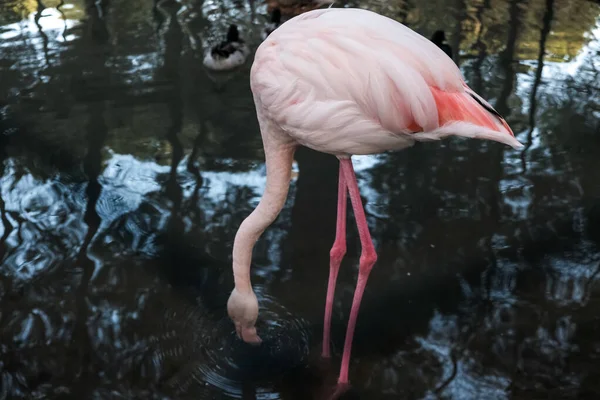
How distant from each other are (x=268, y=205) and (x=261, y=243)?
1.06 meters

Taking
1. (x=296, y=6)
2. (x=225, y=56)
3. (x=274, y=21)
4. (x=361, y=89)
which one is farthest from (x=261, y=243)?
(x=296, y=6)

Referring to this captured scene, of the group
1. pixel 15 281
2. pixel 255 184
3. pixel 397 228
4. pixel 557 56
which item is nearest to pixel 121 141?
pixel 255 184

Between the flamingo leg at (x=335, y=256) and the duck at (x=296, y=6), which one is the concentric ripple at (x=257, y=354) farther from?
the duck at (x=296, y=6)

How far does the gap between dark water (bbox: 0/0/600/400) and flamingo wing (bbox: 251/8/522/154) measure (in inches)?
43.2

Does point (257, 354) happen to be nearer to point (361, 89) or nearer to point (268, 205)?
point (268, 205)

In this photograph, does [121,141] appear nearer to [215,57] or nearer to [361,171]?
[215,57]

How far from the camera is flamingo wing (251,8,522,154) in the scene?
2.51 m

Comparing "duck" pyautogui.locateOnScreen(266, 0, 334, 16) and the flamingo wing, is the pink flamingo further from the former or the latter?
"duck" pyautogui.locateOnScreen(266, 0, 334, 16)

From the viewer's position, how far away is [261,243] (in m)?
3.92

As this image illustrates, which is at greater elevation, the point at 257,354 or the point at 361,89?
the point at 361,89

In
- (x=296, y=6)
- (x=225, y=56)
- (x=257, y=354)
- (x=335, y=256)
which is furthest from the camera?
(x=296, y=6)

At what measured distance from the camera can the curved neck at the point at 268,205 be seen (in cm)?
286

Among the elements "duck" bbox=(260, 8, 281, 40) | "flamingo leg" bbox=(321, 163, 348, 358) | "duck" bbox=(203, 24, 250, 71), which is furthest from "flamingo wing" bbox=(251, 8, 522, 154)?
"duck" bbox=(260, 8, 281, 40)

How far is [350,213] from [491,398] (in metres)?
1.61
